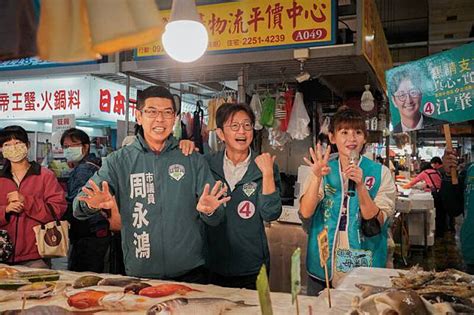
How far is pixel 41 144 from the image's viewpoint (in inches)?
314

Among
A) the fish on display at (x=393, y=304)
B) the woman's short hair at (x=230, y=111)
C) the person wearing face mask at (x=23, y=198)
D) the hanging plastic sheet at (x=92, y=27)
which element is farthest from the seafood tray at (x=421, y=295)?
the person wearing face mask at (x=23, y=198)

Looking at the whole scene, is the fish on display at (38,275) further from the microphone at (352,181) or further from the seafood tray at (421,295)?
the microphone at (352,181)

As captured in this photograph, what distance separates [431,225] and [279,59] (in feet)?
22.6

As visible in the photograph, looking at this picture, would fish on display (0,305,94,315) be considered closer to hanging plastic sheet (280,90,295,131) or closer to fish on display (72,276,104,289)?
fish on display (72,276,104,289)

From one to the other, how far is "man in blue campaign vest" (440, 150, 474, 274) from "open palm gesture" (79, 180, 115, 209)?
289 cm

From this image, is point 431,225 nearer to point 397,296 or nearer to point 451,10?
point 451,10

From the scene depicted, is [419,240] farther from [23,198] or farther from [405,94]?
[23,198]

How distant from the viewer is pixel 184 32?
244cm

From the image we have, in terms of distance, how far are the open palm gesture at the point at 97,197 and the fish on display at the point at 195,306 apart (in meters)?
0.88

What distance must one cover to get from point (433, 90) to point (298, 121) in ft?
7.29

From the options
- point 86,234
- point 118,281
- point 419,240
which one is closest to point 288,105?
point 86,234

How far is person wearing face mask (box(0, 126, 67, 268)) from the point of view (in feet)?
12.0

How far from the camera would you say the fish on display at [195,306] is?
191cm

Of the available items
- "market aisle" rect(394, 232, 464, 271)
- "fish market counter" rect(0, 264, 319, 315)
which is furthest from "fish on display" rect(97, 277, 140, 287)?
"market aisle" rect(394, 232, 464, 271)
